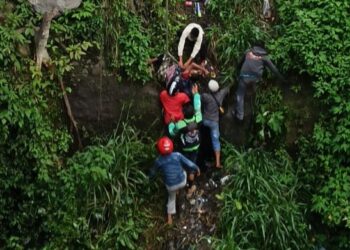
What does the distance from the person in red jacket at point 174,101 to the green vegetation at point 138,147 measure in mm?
400

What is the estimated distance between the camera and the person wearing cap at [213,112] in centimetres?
858

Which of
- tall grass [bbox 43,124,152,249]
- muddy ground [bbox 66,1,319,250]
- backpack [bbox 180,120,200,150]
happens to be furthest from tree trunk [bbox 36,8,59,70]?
backpack [bbox 180,120,200,150]

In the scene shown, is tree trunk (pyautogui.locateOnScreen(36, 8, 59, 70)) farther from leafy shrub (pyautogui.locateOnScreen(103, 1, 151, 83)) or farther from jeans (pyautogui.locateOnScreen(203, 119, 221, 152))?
jeans (pyautogui.locateOnScreen(203, 119, 221, 152))

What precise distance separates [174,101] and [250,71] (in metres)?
1.12

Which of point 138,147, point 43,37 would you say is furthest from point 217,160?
point 43,37

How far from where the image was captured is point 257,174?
8359mm

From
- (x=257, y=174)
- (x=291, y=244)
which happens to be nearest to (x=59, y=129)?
(x=257, y=174)

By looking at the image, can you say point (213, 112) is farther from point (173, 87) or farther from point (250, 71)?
point (250, 71)

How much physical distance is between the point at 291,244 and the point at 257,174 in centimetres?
99

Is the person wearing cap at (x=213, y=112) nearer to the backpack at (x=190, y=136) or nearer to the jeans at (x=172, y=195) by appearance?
the backpack at (x=190, y=136)

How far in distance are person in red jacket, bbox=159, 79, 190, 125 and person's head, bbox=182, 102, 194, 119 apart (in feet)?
0.14

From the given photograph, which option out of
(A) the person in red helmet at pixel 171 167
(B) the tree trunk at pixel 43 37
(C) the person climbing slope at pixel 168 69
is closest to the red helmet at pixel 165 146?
(A) the person in red helmet at pixel 171 167

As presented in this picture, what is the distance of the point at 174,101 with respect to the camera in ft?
27.9

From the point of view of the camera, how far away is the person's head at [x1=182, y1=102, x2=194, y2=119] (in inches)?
332
